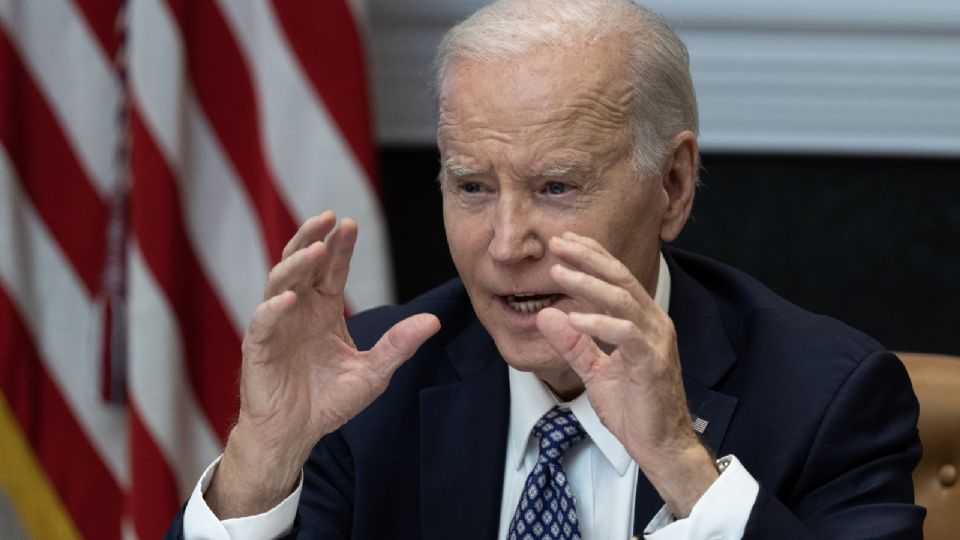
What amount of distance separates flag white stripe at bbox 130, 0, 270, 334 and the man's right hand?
47.1 inches

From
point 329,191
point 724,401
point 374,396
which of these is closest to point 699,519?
point 724,401

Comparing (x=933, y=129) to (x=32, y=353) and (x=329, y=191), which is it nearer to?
(x=329, y=191)

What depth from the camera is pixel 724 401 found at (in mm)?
2199

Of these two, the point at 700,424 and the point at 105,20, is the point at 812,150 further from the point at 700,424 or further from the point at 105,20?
the point at 105,20

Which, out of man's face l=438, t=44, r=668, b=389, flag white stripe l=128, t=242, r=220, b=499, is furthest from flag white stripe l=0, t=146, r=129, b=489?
man's face l=438, t=44, r=668, b=389

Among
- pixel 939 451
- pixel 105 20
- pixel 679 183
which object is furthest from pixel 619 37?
pixel 105 20

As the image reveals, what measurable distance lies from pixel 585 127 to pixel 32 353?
169cm

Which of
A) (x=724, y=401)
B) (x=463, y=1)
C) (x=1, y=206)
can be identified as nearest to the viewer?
(x=724, y=401)

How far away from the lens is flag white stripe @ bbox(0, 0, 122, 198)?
10.4ft

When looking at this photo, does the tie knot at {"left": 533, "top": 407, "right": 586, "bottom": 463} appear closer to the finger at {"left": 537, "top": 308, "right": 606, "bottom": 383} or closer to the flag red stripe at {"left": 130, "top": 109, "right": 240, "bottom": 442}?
the finger at {"left": 537, "top": 308, "right": 606, "bottom": 383}

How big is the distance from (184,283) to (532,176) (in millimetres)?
1387

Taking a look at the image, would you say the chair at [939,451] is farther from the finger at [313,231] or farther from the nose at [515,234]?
the finger at [313,231]

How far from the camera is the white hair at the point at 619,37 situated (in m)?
2.09

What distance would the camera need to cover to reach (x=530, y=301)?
2115 millimetres
